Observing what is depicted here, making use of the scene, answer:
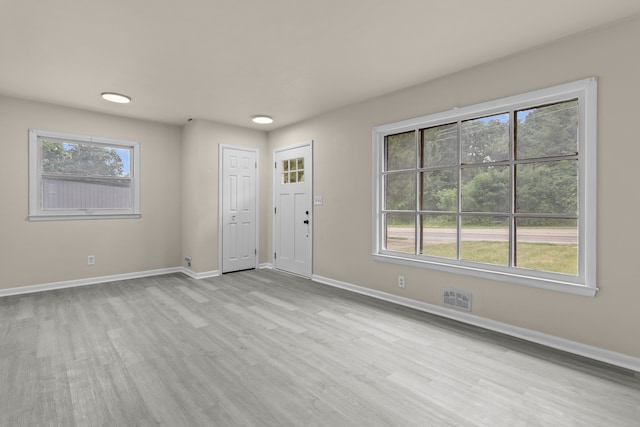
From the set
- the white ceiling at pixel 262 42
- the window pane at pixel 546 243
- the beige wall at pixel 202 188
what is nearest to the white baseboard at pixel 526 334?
the window pane at pixel 546 243

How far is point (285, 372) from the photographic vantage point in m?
2.20

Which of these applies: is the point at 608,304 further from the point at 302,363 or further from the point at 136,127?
the point at 136,127

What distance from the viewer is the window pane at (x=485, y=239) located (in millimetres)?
2998

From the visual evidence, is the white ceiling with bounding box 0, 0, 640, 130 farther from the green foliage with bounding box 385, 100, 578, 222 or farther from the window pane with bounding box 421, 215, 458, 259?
the window pane with bounding box 421, 215, 458, 259

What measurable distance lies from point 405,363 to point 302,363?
0.75 meters

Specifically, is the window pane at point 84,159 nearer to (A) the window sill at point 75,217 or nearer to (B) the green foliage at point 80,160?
(B) the green foliage at point 80,160

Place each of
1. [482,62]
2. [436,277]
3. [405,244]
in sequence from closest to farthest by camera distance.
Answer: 1. [482,62]
2. [436,277]
3. [405,244]

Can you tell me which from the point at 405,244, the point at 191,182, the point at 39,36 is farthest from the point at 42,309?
the point at 405,244

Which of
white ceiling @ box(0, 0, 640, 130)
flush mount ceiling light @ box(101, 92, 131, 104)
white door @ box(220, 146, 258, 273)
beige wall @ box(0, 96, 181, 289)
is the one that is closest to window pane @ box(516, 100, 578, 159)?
white ceiling @ box(0, 0, 640, 130)

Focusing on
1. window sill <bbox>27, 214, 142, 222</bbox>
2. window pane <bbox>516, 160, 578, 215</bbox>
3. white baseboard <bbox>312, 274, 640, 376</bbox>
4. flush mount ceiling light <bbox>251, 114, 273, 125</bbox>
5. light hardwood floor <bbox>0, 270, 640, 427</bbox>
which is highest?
flush mount ceiling light <bbox>251, 114, 273, 125</bbox>

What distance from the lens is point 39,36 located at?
2.48 metres

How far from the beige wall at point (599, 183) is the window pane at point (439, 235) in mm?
258

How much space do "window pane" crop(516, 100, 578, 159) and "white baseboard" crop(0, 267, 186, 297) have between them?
5104 mm

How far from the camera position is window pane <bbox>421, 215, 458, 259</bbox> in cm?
334
